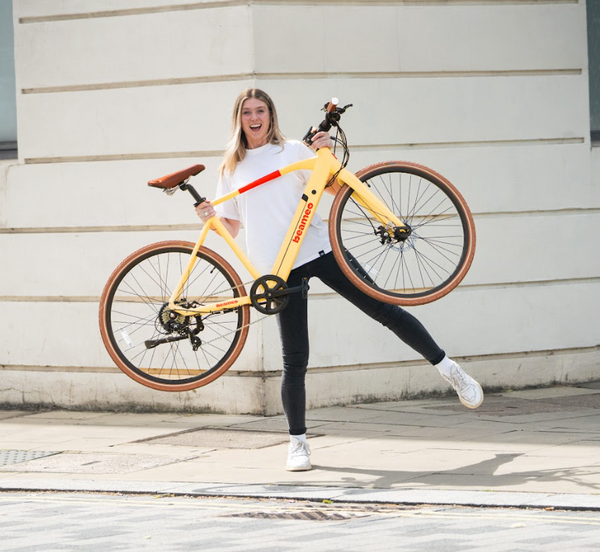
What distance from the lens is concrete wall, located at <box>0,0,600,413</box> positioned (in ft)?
31.4

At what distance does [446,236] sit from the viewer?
9.80 metres

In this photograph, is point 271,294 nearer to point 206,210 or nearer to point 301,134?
point 206,210

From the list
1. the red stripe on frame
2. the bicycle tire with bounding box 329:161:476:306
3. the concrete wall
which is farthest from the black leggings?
the concrete wall

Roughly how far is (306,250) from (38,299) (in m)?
3.74

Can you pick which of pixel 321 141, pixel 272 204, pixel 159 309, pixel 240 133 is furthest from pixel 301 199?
pixel 159 309

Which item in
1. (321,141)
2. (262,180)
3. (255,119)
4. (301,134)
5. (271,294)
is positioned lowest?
(271,294)

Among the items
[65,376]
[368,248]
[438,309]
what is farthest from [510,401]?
[65,376]

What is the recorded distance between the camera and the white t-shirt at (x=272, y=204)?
23.4 feet

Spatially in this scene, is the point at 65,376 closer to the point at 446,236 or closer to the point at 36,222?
the point at 36,222

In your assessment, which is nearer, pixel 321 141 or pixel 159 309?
pixel 321 141

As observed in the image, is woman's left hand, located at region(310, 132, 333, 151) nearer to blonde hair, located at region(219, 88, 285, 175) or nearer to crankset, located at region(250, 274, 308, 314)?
blonde hair, located at region(219, 88, 285, 175)

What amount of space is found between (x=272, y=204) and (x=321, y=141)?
44cm

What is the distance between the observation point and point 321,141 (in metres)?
7.11

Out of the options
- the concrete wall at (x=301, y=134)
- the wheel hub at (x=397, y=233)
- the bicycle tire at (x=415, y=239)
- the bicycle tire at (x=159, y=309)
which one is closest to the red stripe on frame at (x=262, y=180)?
the wheel hub at (x=397, y=233)
